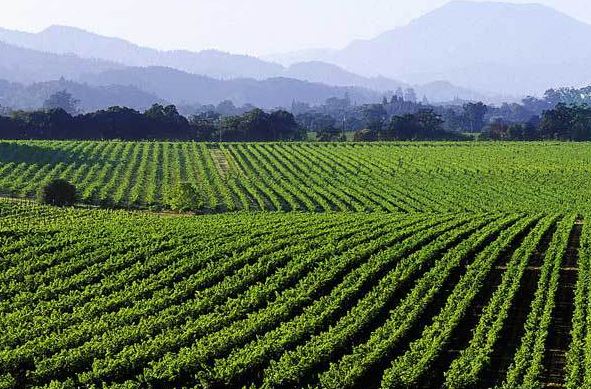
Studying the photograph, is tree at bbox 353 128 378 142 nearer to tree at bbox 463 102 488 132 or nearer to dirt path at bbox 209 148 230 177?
dirt path at bbox 209 148 230 177

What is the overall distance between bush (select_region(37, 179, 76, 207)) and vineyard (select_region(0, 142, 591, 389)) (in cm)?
183

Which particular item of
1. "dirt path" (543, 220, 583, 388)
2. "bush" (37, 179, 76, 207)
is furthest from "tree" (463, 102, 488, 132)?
"dirt path" (543, 220, 583, 388)

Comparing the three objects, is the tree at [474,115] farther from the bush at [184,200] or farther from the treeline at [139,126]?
the bush at [184,200]

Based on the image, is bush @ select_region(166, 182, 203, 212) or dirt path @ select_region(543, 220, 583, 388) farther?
bush @ select_region(166, 182, 203, 212)

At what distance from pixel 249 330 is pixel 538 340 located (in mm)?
9225

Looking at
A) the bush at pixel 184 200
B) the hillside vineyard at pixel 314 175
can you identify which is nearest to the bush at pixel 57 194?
the hillside vineyard at pixel 314 175

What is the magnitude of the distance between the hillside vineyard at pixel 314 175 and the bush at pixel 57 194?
2490 millimetres

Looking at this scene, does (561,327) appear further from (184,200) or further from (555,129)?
(555,129)

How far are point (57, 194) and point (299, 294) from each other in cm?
3134

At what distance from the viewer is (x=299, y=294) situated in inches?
1156

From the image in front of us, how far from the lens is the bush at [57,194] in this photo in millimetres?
55312

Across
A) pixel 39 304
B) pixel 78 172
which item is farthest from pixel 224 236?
pixel 78 172

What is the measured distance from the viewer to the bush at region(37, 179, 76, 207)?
55312mm

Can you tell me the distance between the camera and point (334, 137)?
4968 inches
